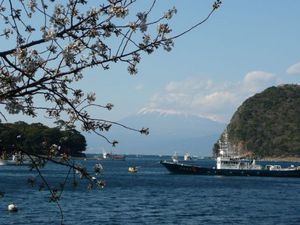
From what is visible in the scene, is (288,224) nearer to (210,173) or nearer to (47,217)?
(47,217)

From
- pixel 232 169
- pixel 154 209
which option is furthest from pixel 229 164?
pixel 154 209

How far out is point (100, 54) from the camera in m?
5.98

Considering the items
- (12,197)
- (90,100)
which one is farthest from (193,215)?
(90,100)

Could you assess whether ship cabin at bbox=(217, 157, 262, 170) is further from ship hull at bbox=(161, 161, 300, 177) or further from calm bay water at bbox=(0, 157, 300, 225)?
calm bay water at bbox=(0, 157, 300, 225)

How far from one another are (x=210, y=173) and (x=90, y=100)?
123554 mm

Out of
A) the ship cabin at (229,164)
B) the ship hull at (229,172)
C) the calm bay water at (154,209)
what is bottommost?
the calm bay water at (154,209)

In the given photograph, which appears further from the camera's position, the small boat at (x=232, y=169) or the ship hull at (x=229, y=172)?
the ship hull at (x=229, y=172)

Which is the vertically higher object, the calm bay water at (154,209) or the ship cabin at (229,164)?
the ship cabin at (229,164)

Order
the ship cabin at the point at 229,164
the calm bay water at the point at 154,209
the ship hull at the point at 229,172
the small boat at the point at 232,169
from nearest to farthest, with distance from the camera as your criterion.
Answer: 1. the calm bay water at the point at 154,209
2. the small boat at the point at 232,169
3. the ship hull at the point at 229,172
4. the ship cabin at the point at 229,164

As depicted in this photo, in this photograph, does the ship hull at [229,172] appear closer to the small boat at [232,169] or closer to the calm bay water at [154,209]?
the small boat at [232,169]

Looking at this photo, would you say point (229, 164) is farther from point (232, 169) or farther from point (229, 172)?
point (229, 172)

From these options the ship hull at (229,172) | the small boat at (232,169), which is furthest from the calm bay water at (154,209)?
the ship hull at (229,172)

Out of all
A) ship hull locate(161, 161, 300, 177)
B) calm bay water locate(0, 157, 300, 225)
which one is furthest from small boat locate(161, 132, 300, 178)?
calm bay water locate(0, 157, 300, 225)

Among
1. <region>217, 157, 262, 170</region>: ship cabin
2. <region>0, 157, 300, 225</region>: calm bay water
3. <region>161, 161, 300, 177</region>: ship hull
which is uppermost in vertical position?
<region>217, 157, 262, 170</region>: ship cabin
